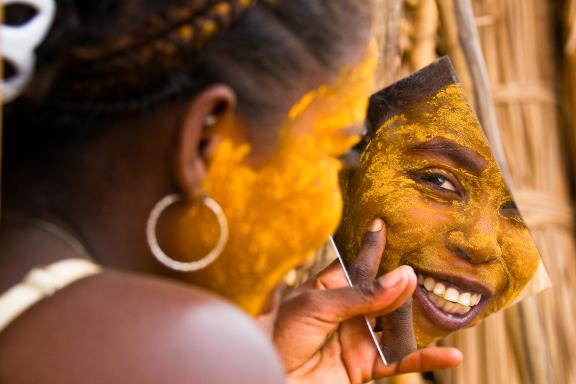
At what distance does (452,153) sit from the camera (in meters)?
1.26

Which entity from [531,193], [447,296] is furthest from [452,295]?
[531,193]

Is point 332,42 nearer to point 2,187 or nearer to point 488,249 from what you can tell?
point 2,187

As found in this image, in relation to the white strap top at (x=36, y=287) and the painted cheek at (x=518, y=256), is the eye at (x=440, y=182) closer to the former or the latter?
the painted cheek at (x=518, y=256)

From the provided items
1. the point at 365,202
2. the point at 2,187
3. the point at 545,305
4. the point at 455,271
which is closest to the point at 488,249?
the point at 455,271

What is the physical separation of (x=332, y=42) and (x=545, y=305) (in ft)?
5.59

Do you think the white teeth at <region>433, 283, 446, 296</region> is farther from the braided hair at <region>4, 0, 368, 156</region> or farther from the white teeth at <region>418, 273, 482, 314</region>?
the braided hair at <region>4, 0, 368, 156</region>

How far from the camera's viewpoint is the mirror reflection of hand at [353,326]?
1.32m

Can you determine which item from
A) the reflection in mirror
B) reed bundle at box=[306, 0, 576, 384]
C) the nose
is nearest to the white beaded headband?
the reflection in mirror

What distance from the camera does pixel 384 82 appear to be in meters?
1.74

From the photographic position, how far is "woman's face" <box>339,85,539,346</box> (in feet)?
4.08

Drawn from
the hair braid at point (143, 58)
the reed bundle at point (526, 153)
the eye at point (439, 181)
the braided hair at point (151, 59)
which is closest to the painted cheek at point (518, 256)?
the eye at point (439, 181)

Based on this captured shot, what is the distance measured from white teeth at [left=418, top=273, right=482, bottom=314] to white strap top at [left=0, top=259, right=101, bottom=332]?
0.69 m

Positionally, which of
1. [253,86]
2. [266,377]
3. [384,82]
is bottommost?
[266,377]

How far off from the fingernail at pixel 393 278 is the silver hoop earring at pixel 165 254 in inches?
17.6
